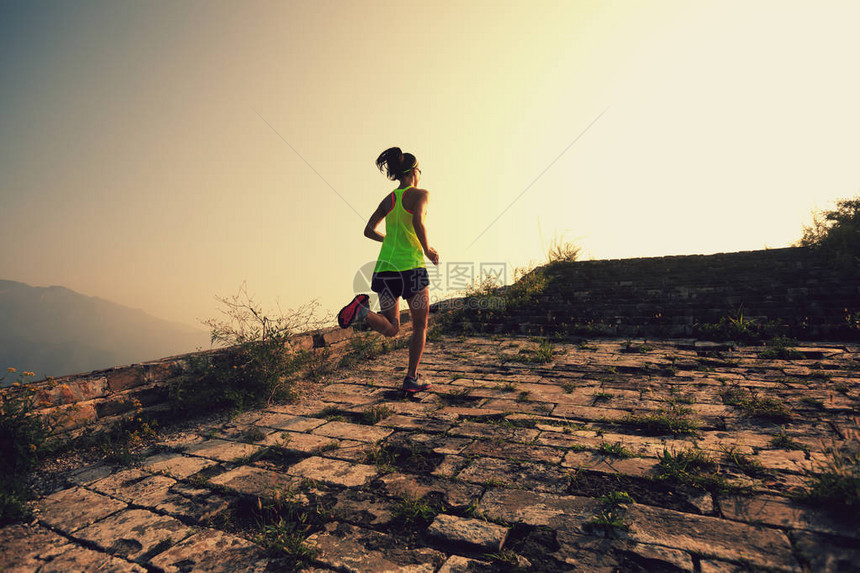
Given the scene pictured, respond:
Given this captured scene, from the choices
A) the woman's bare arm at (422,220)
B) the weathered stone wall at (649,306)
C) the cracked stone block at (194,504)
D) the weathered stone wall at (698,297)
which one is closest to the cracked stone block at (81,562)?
the cracked stone block at (194,504)

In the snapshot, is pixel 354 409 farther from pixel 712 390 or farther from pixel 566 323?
pixel 566 323

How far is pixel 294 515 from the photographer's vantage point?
206 centimetres

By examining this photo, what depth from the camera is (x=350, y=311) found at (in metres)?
3.71

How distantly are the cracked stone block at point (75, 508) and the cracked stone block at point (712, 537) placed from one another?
105 inches

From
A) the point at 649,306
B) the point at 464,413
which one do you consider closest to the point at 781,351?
the point at 649,306

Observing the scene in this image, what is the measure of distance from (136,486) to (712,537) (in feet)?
10.0

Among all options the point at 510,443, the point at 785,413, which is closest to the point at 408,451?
the point at 510,443

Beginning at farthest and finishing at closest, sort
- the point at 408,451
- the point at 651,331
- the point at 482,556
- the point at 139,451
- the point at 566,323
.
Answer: the point at 566,323, the point at 651,331, the point at 139,451, the point at 408,451, the point at 482,556

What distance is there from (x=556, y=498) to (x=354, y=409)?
211 centimetres

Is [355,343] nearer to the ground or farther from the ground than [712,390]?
farther from the ground

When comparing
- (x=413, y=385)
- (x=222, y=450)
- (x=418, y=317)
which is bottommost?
(x=222, y=450)

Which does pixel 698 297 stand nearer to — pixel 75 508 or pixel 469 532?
pixel 469 532

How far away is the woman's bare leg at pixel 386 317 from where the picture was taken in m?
3.79

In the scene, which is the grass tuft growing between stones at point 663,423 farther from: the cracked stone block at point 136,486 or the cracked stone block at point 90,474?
the cracked stone block at point 90,474
